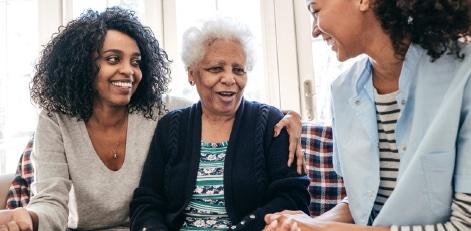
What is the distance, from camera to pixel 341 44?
3.43ft

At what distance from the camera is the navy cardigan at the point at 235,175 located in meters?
1.33

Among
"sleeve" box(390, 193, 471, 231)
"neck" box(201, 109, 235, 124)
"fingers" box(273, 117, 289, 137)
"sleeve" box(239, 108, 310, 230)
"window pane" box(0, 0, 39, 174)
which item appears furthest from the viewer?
"window pane" box(0, 0, 39, 174)

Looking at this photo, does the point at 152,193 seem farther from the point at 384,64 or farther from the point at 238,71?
the point at 384,64

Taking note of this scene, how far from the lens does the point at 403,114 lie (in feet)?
3.18

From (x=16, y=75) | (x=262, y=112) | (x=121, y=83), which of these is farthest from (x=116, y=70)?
(x=16, y=75)

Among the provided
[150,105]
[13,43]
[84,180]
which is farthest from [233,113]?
[13,43]

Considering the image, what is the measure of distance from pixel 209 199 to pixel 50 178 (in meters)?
0.55

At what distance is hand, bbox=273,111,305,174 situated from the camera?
1.35m

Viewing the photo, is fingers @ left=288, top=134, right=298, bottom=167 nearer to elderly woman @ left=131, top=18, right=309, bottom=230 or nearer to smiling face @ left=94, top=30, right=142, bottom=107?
elderly woman @ left=131, top=18, right=309, bottom=230

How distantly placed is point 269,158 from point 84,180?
2.20 ft

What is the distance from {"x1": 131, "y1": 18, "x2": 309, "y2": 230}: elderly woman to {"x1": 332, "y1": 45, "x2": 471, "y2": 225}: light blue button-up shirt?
0.34m

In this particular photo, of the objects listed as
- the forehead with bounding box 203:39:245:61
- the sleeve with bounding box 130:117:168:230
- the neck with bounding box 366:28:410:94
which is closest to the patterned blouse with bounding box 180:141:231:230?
the sleeve with bounding box 130:117:168:230

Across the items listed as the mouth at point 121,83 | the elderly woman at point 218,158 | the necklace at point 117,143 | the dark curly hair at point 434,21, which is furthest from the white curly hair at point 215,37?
the dark curly hair at point 434,21

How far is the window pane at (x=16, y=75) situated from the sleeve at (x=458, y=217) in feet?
8.09
